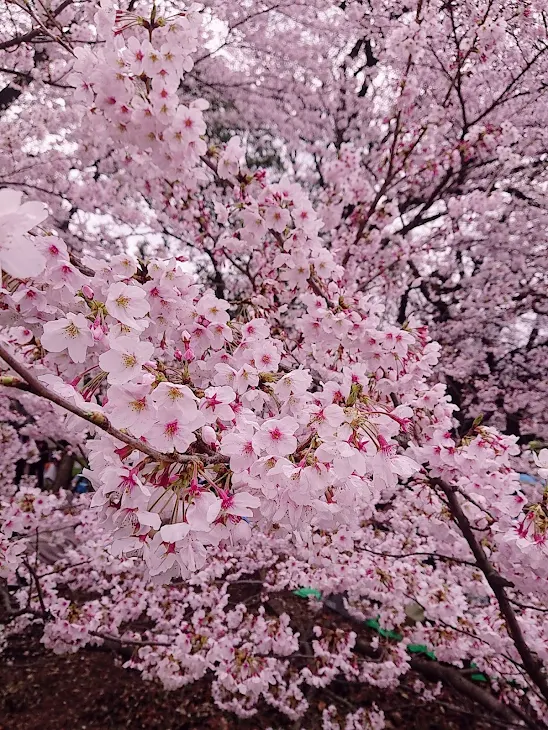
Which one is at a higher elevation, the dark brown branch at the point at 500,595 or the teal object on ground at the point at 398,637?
the dark brown branch at the point at 500,595

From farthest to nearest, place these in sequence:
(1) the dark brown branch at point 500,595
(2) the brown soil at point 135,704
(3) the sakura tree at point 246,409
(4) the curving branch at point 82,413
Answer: (2) the brown soil at point 135,704, (1) the dark brown branch at point 500,595, (3) the sakura tree at point 246,409, (4) the curving branch at point 82,413

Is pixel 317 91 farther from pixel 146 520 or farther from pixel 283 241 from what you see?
pixel 146 520

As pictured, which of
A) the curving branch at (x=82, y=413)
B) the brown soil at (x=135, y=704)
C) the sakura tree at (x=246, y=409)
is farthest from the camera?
the brown soil at (x=135, y=704)

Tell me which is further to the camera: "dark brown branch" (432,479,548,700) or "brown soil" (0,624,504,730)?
"brown soil" (0,624,504,730)

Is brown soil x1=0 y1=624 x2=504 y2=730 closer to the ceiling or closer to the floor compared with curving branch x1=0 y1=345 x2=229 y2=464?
closer to the floor

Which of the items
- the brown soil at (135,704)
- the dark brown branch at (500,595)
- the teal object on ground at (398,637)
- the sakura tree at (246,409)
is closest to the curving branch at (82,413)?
the sakura tree at (246,409)

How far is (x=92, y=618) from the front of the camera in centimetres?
438

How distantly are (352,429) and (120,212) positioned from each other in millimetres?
9266

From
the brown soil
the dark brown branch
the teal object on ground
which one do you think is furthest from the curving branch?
the brown soil

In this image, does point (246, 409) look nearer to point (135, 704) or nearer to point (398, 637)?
point (398, 637)

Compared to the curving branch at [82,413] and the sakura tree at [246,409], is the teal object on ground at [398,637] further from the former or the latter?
the curving branch at [82,413]

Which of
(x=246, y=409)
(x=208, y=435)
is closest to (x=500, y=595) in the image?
(x=246, y=409)

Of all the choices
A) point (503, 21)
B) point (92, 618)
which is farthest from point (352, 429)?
point (503, 21)

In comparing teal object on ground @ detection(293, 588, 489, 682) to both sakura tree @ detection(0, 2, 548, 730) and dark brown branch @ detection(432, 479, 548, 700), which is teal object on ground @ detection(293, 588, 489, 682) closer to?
sakura tree @ detection(0, 2, 548, 730)
